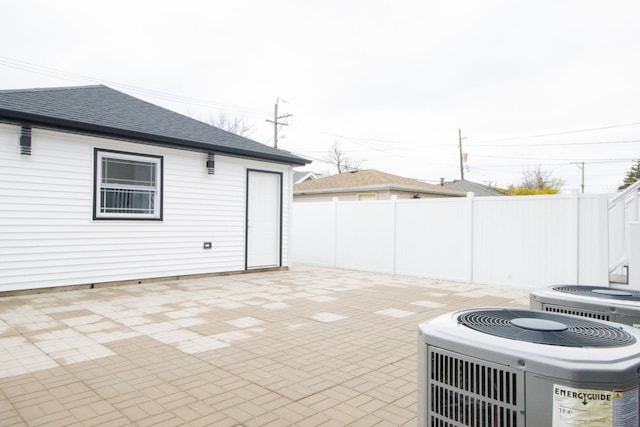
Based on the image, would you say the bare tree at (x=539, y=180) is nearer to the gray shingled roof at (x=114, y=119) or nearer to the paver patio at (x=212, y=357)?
the gray shingled roof at (x=114, y=119)

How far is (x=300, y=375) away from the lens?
345 centimetres

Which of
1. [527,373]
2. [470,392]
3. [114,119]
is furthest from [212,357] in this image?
[114,119]

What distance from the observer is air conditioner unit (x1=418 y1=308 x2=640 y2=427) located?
1.25 m

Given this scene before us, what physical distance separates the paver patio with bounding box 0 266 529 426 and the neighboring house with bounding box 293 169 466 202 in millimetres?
11061

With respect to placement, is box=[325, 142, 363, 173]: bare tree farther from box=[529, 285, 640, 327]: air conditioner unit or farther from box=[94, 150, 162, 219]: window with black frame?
box=[529, 285, 640, 327]: air conditioner unit

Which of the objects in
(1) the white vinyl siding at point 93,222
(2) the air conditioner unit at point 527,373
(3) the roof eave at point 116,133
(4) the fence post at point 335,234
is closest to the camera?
(2) the air conditioner unit at point 527,373

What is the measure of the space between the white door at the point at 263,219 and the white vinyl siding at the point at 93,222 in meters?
0.24

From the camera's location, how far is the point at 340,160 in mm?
44656

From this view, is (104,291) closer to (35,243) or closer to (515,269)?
(35,243)

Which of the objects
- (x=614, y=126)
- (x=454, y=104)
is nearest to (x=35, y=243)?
(x=454, y=104)

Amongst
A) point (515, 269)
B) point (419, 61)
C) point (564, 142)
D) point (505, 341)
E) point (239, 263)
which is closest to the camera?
point (505, 341)

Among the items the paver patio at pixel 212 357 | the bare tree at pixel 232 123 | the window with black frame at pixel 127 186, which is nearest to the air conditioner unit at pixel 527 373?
the paver patio at pixel 212 357

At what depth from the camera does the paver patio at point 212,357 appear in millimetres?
2766

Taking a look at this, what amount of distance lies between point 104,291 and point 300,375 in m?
5.25
